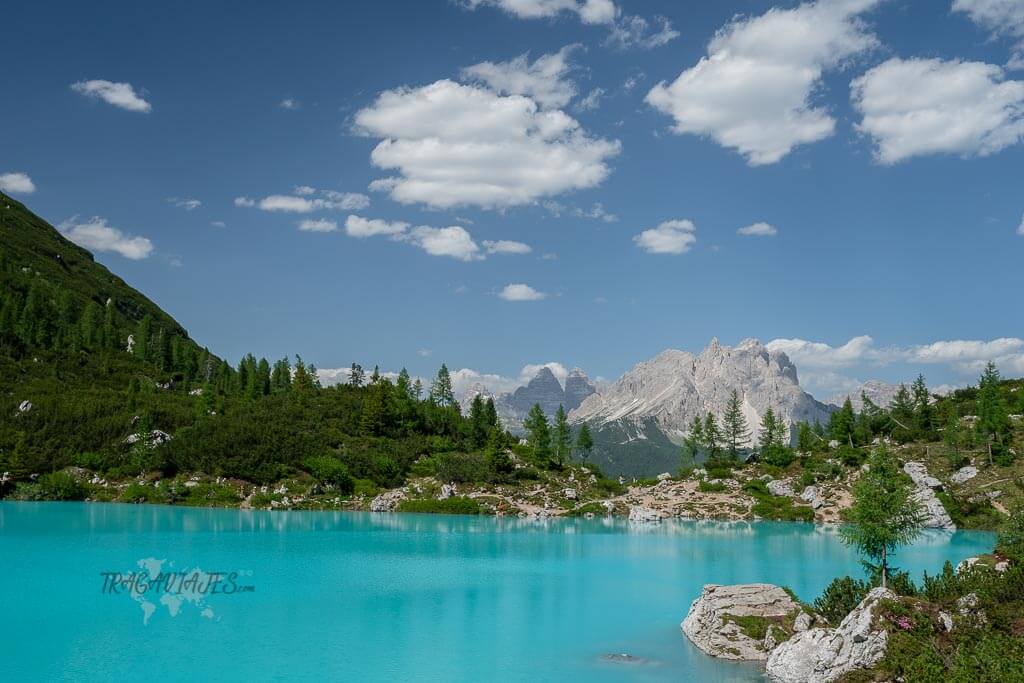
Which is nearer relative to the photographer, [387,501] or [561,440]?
[387,501]

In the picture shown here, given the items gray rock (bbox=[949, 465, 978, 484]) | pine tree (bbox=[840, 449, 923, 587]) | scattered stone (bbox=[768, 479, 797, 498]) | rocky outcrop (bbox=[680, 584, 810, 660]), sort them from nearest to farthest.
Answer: rocky outcrop (bbox=[680, 584, 810, 660]) < pine tree (bbox=[840, 449, 923, 587]) < gray rock (bbox=[949, 465, 978, 484]) < scattered stone (bbox=[768, 479, 797, 498])

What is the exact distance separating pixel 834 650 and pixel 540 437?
397ft

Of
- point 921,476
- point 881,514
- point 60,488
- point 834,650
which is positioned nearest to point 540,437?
point 921,476

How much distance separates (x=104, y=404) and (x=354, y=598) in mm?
109837

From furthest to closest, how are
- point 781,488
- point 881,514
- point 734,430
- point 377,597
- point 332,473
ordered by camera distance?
point 734,430
point 781,488
point 332,473
point 377,597
point 881,514

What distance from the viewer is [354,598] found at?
4775 cm

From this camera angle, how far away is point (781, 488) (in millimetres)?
124562

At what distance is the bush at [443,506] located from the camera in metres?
112

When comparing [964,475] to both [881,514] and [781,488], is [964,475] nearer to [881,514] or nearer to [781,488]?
[781,488]

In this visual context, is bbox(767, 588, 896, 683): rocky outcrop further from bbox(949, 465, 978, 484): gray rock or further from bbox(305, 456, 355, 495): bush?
bbox(949, 465, 978, 484): gray rock

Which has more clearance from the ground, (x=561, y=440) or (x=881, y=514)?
(x=561, y=440)

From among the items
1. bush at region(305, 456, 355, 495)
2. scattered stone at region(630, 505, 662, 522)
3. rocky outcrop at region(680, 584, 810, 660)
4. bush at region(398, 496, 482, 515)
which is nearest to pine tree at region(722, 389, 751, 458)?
scattered stone at region(630, 505, 662, 522)

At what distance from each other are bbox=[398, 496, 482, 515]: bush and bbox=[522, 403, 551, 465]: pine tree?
32.7 m

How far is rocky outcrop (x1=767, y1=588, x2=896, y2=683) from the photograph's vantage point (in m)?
28.7
